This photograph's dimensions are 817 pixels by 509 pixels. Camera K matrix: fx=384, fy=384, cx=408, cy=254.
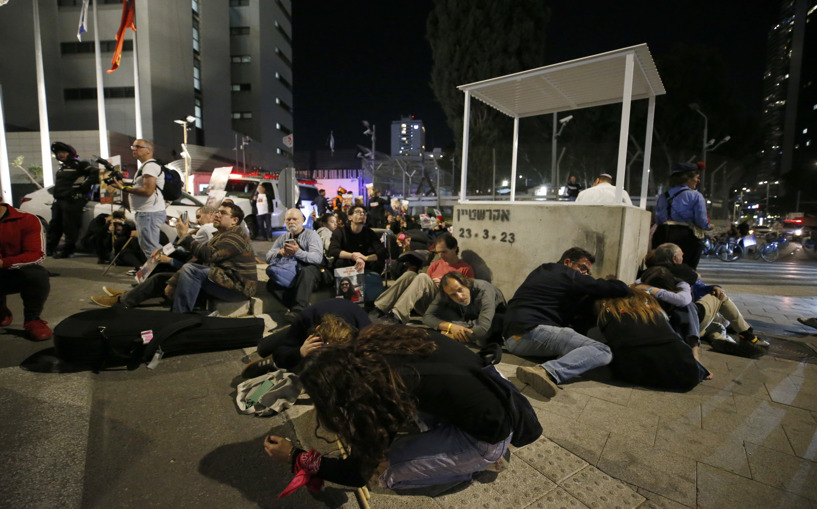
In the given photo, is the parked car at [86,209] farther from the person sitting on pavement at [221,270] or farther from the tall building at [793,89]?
the tall building at [793,89]

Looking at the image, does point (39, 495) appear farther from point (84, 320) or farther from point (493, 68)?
point (493, 68)

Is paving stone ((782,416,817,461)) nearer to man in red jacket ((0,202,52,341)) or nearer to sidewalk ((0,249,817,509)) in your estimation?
sidewalk ((0,249,817,509))

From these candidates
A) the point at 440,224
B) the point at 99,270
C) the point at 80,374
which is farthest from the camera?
the point at 440,224

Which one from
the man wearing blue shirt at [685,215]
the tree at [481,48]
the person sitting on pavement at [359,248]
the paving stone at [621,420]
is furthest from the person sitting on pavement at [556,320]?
the tree at [481,48]

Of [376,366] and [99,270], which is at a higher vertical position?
[376,366]

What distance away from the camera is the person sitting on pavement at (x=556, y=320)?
3170 millimetres

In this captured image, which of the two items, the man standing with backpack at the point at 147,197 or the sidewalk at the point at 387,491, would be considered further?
the man standing with backpack at the point at 147,197

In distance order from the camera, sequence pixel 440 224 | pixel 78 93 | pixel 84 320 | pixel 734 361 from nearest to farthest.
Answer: pixel 84 320 → pixel 734 361 → pixel 440 224 → pixel 78 93

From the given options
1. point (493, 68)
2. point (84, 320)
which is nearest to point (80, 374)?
point (84, 320)

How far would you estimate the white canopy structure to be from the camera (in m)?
4.44

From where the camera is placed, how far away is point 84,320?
11.1 ft

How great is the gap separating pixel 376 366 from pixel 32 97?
121ft

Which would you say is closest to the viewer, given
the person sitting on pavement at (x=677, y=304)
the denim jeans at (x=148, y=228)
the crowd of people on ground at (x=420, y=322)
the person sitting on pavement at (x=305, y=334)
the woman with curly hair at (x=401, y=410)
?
the woman with curly hair at (x=401, y=410)

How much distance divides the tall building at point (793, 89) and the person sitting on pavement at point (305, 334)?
76.0 meters
